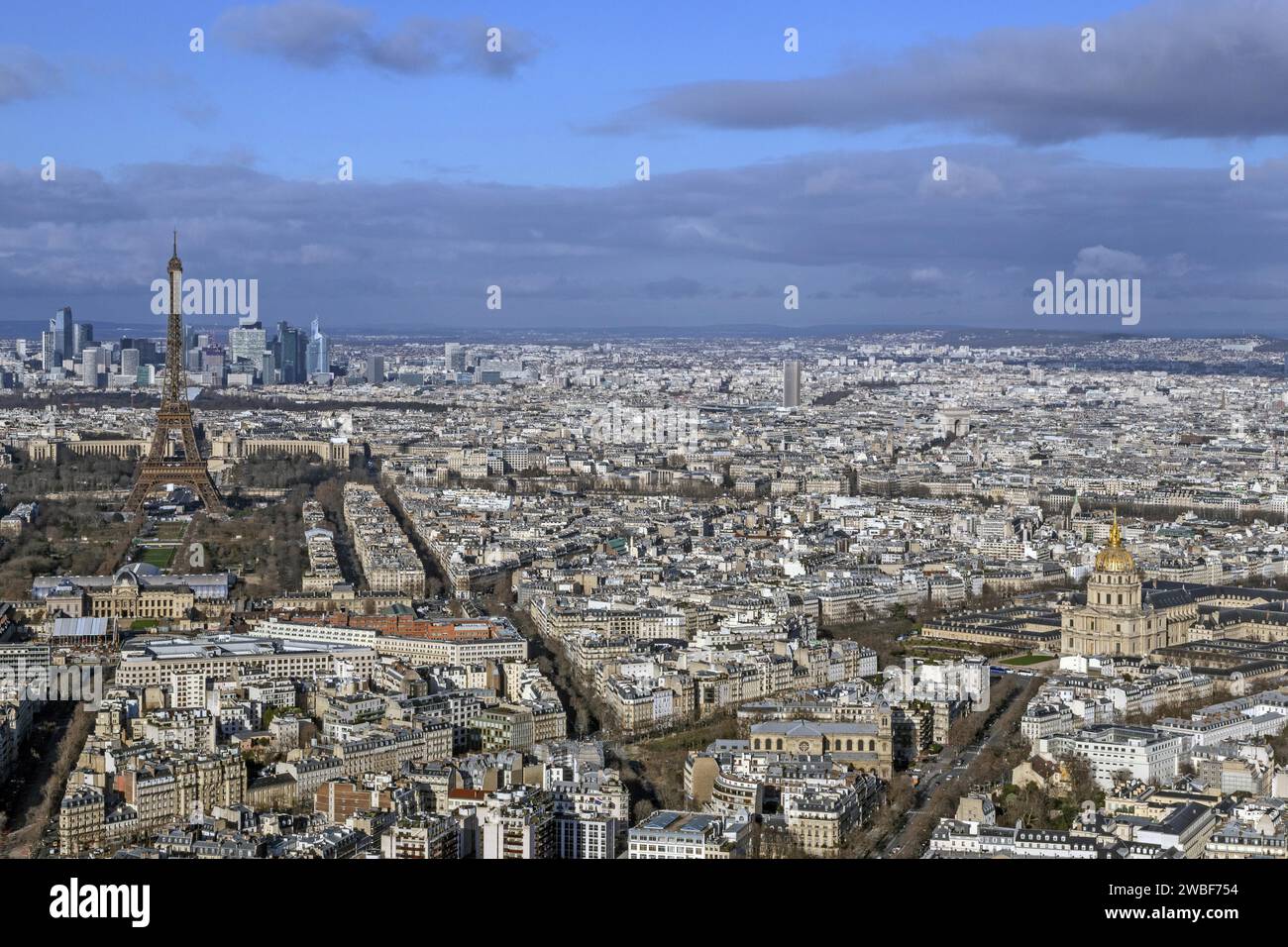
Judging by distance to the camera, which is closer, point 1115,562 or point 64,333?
point 1115,562

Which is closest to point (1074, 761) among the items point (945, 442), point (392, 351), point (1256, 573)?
point (1256, 573)

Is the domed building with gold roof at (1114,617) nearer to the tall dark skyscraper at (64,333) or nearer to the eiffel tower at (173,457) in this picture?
the eiffel tower at (173,457)

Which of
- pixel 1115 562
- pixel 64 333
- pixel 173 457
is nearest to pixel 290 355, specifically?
pixel 64 333

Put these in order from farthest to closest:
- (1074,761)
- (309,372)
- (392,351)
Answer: (392,351) → (309,372) → (1074,761)

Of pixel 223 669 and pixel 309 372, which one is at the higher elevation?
pixel 309 372

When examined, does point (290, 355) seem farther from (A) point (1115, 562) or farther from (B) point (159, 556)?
(A) point (1115, 562)

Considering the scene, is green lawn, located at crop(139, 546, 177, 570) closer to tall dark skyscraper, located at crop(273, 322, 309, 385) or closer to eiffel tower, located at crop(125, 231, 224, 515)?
eiffel tower, located at crop(125, 231, 224, 515)
